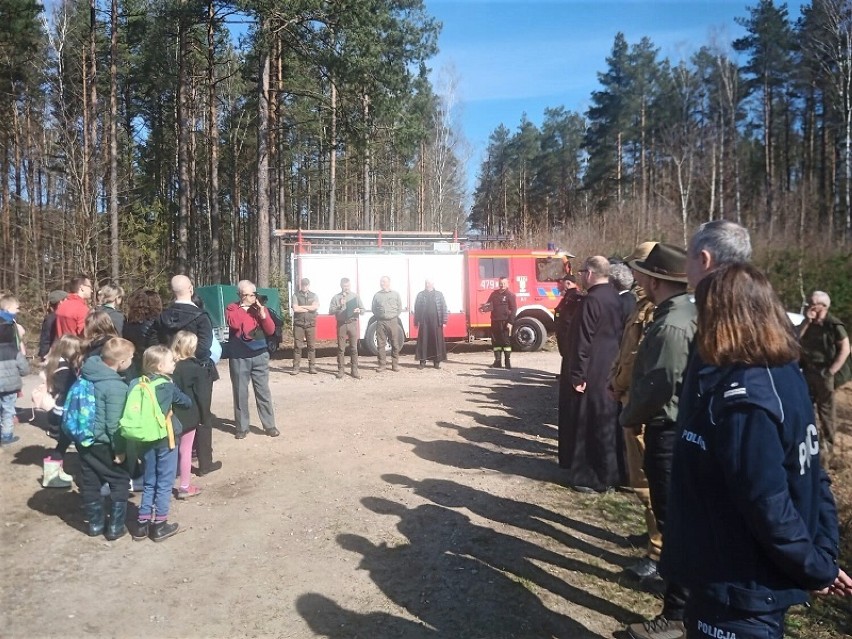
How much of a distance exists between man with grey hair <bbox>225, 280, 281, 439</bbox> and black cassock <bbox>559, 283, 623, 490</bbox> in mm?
3559

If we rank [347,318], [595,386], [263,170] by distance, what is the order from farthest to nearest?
1. [263,170]
2. [347,318]
3. [595,386]

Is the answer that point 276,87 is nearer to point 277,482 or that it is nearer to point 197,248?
point 197,248

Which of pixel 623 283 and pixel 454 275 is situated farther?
pixel 454 275

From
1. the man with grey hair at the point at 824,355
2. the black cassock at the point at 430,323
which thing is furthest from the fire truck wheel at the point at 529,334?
the man with grey hair at the point at 824,355

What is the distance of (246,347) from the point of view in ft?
24.8

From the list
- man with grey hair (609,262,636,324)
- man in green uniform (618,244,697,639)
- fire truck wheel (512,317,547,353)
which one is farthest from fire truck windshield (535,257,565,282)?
man in green uniform (618,244,697,639)

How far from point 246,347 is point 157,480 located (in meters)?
2.85

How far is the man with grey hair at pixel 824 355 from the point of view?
22.9 ft

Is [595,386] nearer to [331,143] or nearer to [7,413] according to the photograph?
[7,413]

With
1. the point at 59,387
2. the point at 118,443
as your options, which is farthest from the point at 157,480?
the point at 59,387

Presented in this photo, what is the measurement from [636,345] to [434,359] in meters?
9.29

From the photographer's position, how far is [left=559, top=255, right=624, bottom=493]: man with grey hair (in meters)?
5.57

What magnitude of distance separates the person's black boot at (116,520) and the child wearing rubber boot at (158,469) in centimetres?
12

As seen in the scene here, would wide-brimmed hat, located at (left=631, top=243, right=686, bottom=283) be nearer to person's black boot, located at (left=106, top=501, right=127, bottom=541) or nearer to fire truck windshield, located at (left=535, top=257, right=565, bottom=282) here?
person's black boot, located at (left=106, top=501, right=127, bottom=541)
